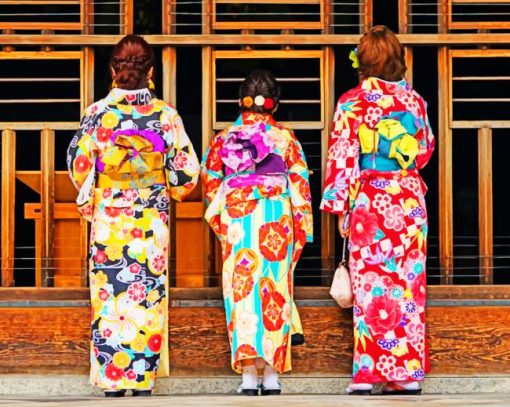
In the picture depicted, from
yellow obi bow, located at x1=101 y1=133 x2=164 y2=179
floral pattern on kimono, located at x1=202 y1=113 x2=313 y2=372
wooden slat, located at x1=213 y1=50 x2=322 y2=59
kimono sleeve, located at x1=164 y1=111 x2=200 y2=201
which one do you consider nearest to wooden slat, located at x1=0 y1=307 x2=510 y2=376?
floral pattern on kimono, located at x1=202 y1=113 x2=313 y2=372

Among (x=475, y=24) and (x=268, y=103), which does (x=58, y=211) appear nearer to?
(x=268, y=103)

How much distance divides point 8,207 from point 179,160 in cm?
99

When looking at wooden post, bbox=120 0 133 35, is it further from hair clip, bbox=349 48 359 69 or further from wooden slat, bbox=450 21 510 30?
wooden slat, bbox=450 21 510 30

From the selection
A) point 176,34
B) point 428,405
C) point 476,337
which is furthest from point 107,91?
point 428,405

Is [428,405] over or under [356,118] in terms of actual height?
under

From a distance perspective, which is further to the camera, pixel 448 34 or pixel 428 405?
pixel 448 34

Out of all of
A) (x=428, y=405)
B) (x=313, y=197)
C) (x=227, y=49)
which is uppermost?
(x=227, y=49)

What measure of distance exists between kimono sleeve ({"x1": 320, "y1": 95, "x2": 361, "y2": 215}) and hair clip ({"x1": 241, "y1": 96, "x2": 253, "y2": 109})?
475mm

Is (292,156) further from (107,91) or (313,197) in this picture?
(107,91)

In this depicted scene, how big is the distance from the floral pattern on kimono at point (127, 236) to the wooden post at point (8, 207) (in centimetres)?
→ 49

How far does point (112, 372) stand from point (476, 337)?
189cm

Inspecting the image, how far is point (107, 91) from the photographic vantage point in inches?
452

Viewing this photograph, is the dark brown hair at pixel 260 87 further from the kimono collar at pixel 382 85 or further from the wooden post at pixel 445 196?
the wooden post at pixel 445 196

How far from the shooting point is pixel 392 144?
432 inches
